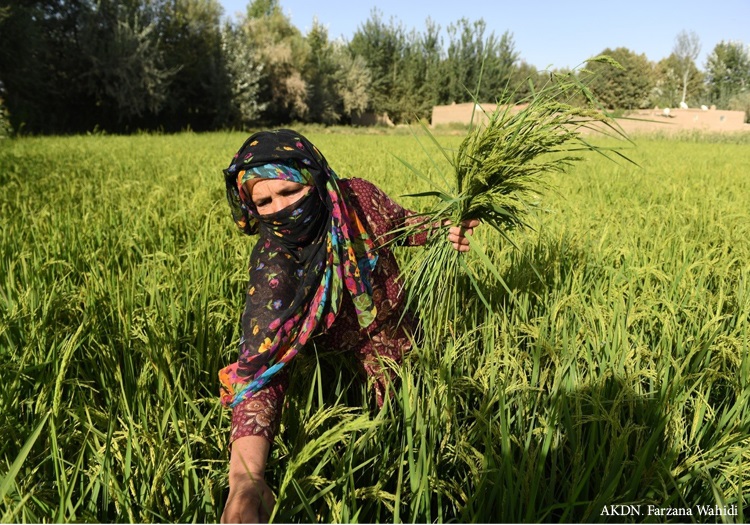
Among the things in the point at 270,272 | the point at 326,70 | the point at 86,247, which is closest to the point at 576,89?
the point at 270,272

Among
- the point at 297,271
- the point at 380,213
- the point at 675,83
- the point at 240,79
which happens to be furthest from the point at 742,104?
the point at 297,271

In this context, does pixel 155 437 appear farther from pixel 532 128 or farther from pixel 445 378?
pixel 532 128

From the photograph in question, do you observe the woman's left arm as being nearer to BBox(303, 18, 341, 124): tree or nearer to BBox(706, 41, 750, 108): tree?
BBox(303, 18, 341, 124): tree

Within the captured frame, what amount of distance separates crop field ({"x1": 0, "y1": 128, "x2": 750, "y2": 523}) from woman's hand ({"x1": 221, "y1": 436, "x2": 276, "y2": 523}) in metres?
0.04

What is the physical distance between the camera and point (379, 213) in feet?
5.59

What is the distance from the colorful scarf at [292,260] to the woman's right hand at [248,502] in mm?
306

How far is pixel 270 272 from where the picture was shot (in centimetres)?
148

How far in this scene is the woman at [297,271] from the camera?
134 cm

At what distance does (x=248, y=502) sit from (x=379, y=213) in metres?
1.04

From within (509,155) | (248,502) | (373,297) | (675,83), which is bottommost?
(248,502)

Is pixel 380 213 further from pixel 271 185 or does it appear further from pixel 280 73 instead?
pixel 280 73

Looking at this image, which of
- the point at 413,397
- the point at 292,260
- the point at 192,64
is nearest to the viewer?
the point at 413,397

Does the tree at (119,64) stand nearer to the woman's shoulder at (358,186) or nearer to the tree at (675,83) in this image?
the woman's shoulder at (358,186)

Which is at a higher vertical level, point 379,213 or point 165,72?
point 165,72
